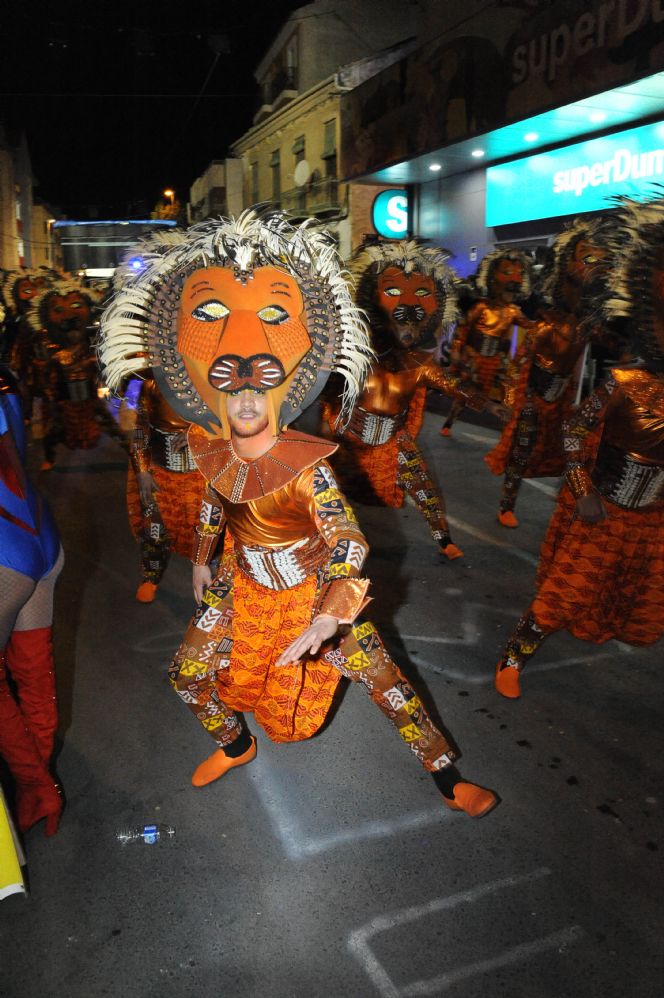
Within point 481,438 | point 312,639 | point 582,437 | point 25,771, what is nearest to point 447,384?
point 582,437

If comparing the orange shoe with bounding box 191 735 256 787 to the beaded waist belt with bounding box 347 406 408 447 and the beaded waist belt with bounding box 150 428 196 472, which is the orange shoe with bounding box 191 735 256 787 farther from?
the beaded waist belt with bounding box 347 406 408 447

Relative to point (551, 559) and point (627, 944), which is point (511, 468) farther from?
point (627, 944)

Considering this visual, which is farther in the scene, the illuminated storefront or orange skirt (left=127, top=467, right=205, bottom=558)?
the illuminated storefront

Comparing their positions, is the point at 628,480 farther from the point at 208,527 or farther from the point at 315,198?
the point at 315,198

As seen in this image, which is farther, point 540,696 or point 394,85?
point 394,85

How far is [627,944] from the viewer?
2.26 meters

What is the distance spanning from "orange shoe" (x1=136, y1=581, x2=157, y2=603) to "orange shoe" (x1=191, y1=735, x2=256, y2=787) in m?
1.99

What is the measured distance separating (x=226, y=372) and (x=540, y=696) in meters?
2.38

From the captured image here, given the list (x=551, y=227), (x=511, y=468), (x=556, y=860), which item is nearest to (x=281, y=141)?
(x=551, y=227)

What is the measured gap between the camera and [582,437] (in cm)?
340

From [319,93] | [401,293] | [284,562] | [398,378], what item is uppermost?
[319,93]

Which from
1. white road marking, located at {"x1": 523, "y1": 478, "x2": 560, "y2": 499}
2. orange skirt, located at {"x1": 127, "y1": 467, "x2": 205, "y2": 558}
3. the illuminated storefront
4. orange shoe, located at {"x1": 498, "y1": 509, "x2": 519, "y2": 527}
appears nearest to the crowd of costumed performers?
orange skirt, located at {"x1": 127, "y1": 467, "x2": 205, "y2": 558}

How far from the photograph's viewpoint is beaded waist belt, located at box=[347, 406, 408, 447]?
17.1 ft

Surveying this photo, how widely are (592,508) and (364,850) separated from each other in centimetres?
177
